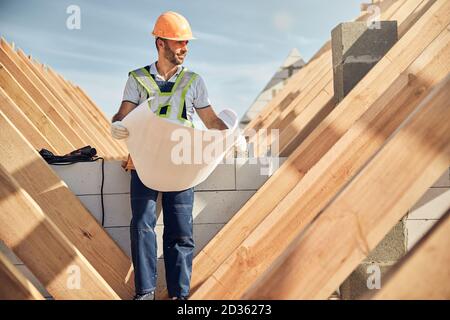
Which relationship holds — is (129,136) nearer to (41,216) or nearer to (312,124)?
(41,216)

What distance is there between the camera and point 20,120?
3168 mm

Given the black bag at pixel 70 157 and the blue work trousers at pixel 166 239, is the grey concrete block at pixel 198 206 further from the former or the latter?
the blue work trousers at pixel 166 239

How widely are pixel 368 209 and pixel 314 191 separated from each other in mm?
1215

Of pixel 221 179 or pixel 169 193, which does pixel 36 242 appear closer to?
pixel 169 193

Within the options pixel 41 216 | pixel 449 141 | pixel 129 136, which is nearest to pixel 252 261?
pixel 129 136

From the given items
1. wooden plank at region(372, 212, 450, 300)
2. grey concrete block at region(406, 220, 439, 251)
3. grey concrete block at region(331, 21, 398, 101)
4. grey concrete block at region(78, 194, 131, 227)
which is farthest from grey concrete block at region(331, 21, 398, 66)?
wooden plank at region(372, 212, 450, 300)

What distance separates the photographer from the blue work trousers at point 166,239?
257 centimetres

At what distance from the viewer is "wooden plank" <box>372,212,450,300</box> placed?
1.10 m

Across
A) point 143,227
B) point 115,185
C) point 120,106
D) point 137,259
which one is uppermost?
point 120,106

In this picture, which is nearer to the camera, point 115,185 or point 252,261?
point 252,261

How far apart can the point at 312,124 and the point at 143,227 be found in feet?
6.74

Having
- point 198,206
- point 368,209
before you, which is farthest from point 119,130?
point 368,209
